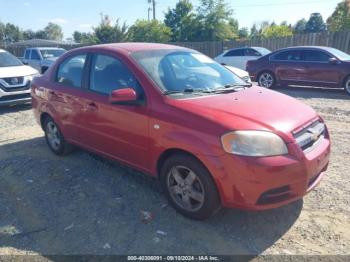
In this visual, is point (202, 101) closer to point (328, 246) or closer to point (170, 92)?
point (170, 92)

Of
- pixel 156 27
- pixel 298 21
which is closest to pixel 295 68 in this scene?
pixel 156 27

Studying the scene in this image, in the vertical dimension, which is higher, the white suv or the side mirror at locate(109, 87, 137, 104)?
the side mirror at locate(109, 87, 137, 104)

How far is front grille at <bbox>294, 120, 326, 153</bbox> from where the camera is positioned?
10.5 feet

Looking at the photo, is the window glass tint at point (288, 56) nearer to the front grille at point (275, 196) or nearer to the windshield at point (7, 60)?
the windshield at point (7, 60)

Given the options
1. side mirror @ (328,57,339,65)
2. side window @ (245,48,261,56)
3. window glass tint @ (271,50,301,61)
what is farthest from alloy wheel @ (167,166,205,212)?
side window @ (245,48,261,56)

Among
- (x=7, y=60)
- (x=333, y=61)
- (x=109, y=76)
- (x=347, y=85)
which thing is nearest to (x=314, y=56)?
(x=333, y=61)

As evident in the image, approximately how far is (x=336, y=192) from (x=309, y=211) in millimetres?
610

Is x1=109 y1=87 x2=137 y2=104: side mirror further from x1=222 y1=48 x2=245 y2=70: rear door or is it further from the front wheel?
x1=222 y1=48 x2=245 y2=70: rear door

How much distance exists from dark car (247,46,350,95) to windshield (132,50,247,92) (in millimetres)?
7110

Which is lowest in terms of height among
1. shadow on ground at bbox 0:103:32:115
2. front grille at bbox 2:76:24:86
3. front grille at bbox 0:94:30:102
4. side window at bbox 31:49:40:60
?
shadow on ground at bbox 0:103:32:115

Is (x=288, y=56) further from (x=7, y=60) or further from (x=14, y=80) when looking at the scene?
(x=7, y=60)

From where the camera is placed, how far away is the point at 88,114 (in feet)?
14.6

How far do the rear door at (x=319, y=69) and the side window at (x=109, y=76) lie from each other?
8.32m

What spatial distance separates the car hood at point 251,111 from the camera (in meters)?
3.11
